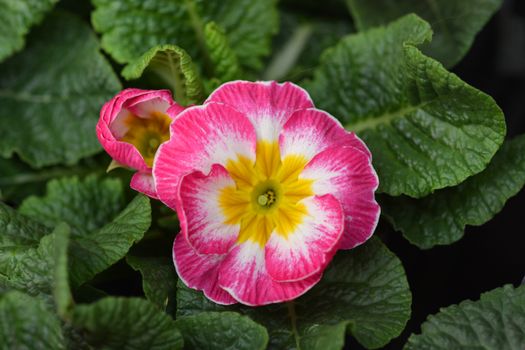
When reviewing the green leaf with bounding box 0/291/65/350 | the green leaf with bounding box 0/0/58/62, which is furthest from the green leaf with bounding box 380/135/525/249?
the green leaf with bounding box 0/0/58/62

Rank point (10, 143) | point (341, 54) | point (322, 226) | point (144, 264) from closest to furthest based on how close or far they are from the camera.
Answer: point (322, 226) → point (144, 264) → point (341, 54) → point (10, 143)

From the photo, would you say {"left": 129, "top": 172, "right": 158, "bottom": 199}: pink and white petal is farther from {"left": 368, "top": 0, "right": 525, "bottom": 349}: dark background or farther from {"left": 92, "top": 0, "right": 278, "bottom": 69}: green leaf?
{"left": 368, "top": 0, "right": 525, "bottom": 349}: dark background

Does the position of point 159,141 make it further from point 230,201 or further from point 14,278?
point 14,278

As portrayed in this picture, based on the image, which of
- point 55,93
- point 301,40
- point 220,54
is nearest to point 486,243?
point 301,40

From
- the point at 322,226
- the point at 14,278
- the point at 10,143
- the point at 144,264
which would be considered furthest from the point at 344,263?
the point at 10,143

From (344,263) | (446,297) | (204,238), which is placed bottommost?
(446,297)

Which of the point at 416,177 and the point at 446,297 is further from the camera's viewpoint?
the point at 446,297

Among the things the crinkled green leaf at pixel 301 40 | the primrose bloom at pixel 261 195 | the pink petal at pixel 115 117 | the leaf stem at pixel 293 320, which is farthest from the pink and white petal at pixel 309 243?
the crinkled green leaf at pixel 301 40

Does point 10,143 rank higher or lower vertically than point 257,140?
lower
